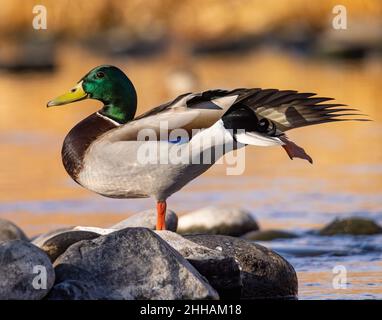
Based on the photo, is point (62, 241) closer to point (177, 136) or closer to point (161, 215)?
point (161, 215)

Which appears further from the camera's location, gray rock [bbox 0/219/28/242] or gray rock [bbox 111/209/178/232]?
gray rock [bbox 0/219/28/242]

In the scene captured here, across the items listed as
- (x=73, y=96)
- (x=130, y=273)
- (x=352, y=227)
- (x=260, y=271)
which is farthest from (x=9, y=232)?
(x=352, y=227)

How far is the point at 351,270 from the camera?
917 centimetres

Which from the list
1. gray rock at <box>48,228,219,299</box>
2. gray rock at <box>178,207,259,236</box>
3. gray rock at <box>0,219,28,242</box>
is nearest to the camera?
gray rock at <box>48,228,219,299</box>

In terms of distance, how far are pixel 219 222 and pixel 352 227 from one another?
1149 millimetres

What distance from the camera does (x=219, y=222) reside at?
426 inches

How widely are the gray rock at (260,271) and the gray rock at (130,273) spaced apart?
0.84 meters

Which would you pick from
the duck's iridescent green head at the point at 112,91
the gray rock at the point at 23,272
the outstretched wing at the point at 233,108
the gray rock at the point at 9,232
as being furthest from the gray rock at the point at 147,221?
the gray rock at the point at 23,272

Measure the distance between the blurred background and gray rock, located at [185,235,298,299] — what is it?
0.54ft

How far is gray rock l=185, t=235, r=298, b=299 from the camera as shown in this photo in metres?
8.31

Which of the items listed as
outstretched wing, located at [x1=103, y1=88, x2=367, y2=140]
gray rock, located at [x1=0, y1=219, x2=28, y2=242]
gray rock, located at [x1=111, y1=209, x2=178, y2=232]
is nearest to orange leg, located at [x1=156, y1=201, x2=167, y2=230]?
outstretched wing, located at [x1=103, y1=88, x2=367, y2=140]

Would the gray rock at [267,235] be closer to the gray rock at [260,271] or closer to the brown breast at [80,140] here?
the gray rock at [260,271]

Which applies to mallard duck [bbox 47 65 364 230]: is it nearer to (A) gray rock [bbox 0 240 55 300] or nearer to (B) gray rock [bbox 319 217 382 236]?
(A) gray rock [bbox 0 240 55 300]

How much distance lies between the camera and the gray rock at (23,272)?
712 centimetres
